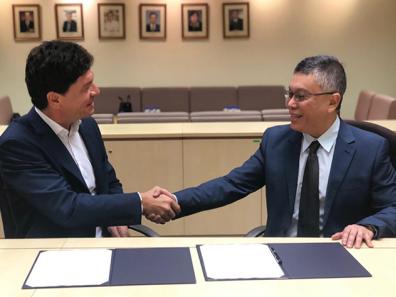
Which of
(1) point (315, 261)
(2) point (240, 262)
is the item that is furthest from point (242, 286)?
(1) point (315, 261)

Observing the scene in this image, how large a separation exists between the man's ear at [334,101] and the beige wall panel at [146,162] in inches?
70.0

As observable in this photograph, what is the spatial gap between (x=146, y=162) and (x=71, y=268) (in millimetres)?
2213

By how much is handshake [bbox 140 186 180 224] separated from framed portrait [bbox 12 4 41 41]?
6.95 metres

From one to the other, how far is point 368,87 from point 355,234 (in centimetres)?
751

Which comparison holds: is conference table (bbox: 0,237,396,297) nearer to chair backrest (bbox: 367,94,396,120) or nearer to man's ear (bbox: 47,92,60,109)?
man's ear (bbox: 47,92,60,109)

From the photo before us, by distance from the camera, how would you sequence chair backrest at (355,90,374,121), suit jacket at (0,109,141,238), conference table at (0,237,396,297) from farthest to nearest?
chair backrest at (355,90,374,121)
suit jacket at (0,109,141,238)
conference table at (0,237,396,297)

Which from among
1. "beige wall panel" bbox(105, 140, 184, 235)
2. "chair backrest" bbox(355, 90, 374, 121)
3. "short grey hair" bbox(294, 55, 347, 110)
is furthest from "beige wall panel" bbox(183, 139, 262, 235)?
"chair backrest" bbox(355, 90, 374, 121)

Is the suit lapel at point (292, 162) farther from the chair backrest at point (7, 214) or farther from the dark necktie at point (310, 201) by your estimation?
the chair backrest at point (7, 214)

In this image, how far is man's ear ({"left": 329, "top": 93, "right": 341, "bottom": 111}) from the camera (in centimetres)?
217

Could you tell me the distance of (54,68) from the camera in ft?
6.72

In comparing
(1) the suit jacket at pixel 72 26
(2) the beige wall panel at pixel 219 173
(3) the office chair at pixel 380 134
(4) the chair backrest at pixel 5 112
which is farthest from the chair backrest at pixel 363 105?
(3) the office chair at pixel 380 134

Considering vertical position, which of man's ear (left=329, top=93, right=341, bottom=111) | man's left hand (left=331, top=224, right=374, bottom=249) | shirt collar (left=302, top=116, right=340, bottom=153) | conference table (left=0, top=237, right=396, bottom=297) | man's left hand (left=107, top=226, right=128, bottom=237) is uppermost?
man's ear (left=329, top=93, right=341, bottom=111)

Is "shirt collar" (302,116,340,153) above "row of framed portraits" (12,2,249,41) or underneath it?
underneath

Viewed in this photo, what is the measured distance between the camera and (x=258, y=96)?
8.58 m
